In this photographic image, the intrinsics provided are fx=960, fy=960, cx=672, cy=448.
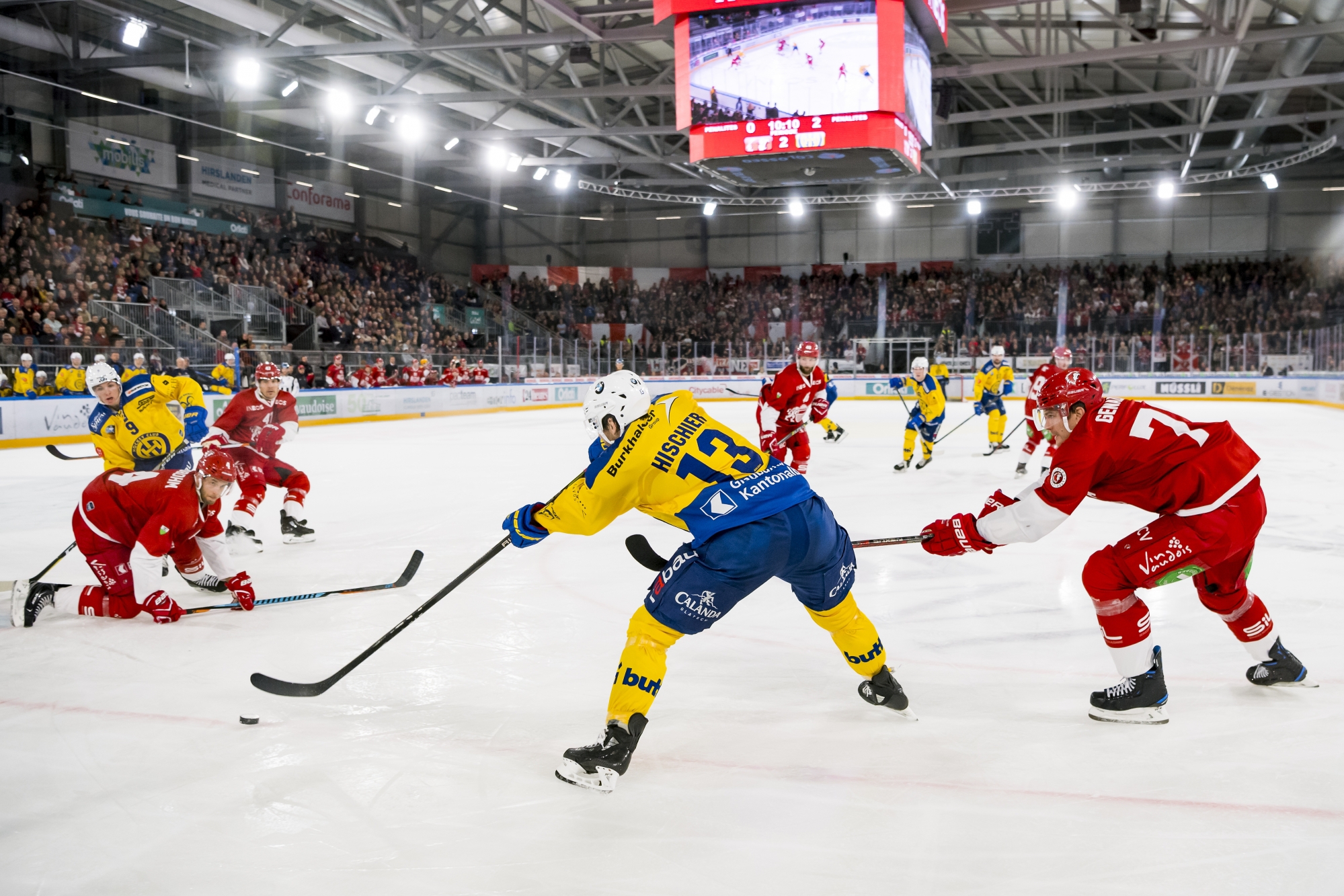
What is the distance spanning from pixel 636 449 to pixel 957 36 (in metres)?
21.0

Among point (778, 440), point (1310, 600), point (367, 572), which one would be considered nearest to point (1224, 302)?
point (778, 440)

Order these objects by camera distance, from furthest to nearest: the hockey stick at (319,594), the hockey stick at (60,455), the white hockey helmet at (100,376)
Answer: the hockey stick at (60,455) → the white hockey helmet at (100,376) → the hockey stick at (319,594)

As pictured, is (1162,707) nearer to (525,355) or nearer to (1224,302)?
(525,355)

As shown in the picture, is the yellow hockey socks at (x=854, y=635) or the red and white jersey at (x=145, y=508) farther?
the red and white jersey at (x=145, y=508)

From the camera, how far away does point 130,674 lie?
12.9 feet

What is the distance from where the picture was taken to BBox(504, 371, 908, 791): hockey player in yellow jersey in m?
2.88

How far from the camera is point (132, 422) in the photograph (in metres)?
5.49

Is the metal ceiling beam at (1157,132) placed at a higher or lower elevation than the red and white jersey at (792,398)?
higher

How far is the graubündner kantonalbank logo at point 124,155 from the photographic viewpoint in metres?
21.3

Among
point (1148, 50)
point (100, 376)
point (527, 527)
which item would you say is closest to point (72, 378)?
point (100, 376)

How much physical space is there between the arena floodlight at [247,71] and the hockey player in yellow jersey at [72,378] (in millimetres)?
4942

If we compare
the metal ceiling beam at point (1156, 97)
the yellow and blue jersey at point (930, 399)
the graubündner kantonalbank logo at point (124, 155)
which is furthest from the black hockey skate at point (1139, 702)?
the graubündner kantonalbank logo at point (124, 155)

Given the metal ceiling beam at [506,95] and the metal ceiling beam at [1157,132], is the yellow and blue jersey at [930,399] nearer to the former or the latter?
the metal ceiling beam at [506,95]

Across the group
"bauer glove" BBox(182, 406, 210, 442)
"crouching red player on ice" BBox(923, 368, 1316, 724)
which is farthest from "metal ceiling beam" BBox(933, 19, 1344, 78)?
"bauer glove" BBox(182, 406, 210, 442)
